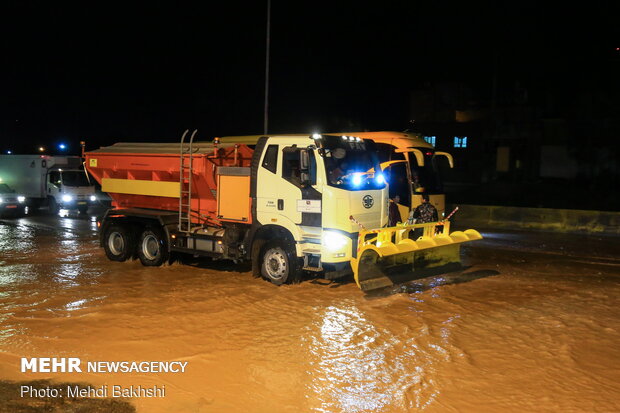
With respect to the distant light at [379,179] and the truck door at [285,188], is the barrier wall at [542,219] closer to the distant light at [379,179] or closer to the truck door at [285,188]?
the distant light at [379,179]

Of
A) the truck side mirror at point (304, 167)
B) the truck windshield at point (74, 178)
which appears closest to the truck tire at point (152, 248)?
the truck side mirror at point (304, 167)

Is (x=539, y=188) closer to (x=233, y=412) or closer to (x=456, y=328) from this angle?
(x=456, y=328)

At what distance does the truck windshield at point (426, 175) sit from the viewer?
15.2 metres

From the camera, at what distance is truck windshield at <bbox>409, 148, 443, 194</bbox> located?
15.2 metres

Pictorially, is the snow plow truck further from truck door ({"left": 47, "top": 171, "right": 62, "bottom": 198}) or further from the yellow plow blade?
truck door ({"left": 47, "top": 171, "right": 62, "bottom": 198})

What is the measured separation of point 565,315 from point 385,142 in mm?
8138

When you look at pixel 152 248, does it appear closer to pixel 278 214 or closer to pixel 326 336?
pixel 278 214

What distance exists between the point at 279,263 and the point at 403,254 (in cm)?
236

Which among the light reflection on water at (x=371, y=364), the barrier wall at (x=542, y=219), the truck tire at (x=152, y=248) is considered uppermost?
the barrier wall at (x=542, y=219)

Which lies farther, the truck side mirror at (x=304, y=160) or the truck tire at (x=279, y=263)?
the truck tire at (x=279, y=263)

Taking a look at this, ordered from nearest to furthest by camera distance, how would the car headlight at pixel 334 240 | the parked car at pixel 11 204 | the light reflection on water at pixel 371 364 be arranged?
the light reflection on water at pixel 371 364 < the car headlight at pixel 334 240 < the parked car at pixel 11 204

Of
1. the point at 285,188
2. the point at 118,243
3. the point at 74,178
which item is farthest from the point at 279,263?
the point at 74,178

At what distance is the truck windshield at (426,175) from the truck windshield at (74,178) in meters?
18.0

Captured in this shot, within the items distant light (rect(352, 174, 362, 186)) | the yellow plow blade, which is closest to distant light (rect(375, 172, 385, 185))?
distant light (rect(352, 174, 362, 186))
